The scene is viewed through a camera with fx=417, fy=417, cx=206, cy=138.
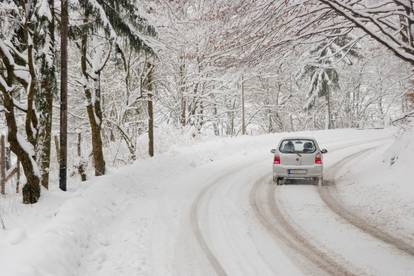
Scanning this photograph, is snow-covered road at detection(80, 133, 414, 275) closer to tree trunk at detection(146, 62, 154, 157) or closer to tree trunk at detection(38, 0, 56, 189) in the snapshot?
tree trunk at detection(38, 0, 56, 189)

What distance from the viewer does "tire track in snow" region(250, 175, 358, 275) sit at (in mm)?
6570

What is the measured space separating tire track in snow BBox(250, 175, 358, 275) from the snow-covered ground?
0.25ft

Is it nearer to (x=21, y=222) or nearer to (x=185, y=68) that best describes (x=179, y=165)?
(x=21, y=222)

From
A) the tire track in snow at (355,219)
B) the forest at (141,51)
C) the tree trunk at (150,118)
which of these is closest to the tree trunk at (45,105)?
the forest at (141,51)

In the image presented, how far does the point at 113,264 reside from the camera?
6711mm

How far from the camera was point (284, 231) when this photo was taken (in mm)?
8648

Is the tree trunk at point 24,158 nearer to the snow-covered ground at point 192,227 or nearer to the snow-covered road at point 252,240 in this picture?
the snow-covered ground at point 192,227

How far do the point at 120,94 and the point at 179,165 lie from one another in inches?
374

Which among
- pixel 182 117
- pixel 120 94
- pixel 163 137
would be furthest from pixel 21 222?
pixel 182 117

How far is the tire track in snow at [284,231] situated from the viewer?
259 inches

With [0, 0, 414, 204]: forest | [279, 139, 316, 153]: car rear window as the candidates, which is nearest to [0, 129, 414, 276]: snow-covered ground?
[279, 139, 316, 153]: car rear window

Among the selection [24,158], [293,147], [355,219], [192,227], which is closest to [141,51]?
[293,147]

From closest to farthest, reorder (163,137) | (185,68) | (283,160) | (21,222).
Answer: (21,222)
(283,160)
(163,137)
(185,68)

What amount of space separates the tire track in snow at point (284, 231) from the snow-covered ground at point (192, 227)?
8cm
